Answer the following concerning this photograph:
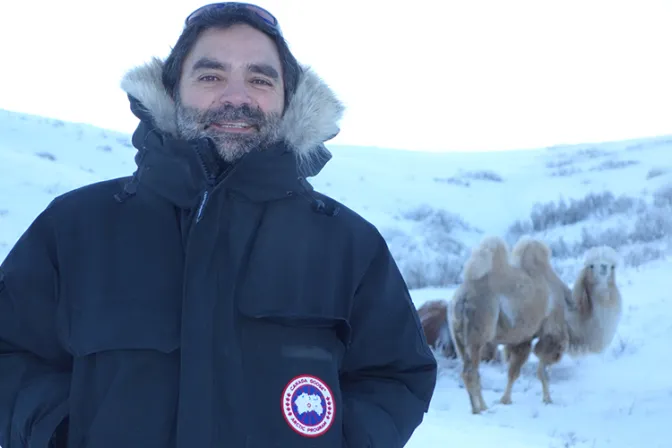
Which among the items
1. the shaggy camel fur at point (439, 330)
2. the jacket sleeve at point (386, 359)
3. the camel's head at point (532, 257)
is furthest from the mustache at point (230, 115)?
the shaggy camel fur at point (439, 330)

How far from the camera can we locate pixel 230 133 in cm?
207

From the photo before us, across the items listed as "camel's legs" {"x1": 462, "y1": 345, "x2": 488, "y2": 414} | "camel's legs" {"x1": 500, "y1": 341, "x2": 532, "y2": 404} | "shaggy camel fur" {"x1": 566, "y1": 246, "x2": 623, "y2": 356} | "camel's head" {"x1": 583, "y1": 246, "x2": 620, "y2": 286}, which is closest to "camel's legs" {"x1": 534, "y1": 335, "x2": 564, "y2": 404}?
"camel's legs" {"x1": 500, "y1": 341, "x2": 532, "y2": 404}

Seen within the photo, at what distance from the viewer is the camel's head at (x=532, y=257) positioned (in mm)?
7574

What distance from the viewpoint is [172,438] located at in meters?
1.68

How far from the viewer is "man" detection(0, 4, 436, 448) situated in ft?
5.57

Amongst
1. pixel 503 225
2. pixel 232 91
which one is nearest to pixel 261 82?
pixel 232 91

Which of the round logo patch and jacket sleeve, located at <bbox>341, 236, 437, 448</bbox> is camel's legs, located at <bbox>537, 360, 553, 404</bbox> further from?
the round logo patch

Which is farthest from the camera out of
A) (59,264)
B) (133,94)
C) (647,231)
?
(647,231)

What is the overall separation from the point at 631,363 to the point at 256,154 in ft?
27.2

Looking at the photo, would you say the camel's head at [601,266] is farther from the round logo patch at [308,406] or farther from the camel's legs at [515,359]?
the round logo patch at [308,406]

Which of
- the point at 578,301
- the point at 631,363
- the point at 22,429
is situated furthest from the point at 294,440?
the point at 631,363

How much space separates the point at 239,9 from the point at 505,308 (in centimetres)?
580

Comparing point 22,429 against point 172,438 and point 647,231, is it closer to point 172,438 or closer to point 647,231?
point 172,438

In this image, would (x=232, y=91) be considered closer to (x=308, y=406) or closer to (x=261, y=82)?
(x=261, y=82)
